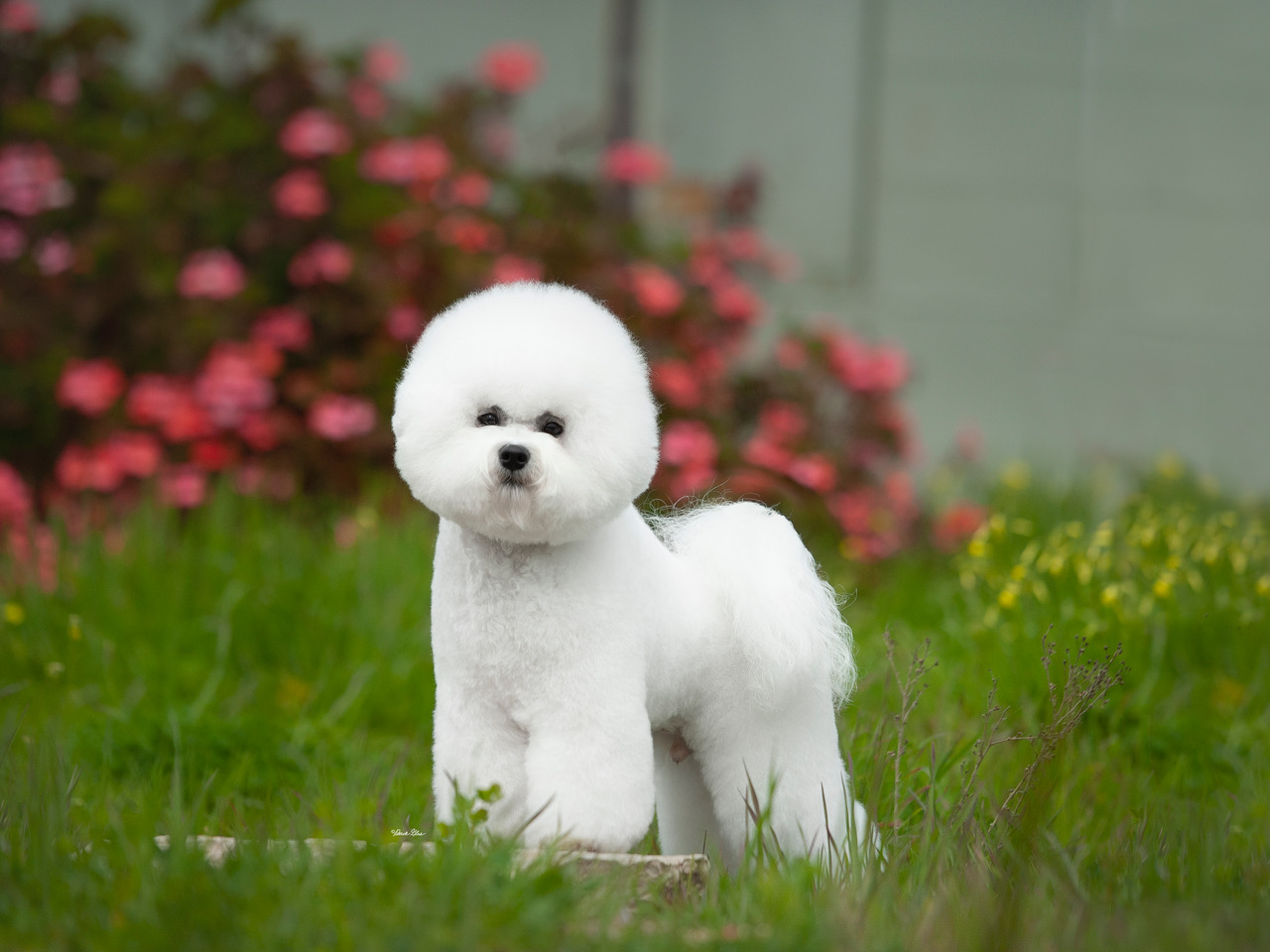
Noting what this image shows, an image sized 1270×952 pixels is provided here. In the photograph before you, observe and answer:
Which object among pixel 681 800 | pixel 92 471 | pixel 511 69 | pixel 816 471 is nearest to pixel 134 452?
pixel 92 471

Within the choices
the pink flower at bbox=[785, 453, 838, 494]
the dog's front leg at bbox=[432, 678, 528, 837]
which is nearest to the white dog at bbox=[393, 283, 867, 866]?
the dog's front leg at bbox=[432, 678, 528, 837]

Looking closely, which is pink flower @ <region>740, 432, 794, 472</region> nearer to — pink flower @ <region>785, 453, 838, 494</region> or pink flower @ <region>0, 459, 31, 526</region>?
pink flower @ <region>785, 453, 838, 494</region>

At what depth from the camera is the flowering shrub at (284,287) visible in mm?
4438

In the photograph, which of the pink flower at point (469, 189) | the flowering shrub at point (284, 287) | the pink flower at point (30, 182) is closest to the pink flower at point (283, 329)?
the flowering shrub at point (284, 287)

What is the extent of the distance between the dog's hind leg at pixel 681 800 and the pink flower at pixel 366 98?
3.54m

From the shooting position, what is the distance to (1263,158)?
5570 millimetres

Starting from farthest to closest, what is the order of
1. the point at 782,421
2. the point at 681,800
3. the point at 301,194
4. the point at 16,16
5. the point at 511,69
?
the point at 511,69
the point at 782,421
the point at 16,16
the point at 301,194
the point at 681,800

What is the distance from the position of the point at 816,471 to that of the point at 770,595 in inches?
103

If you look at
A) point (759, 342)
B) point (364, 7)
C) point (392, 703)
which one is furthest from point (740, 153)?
point (392, 703)

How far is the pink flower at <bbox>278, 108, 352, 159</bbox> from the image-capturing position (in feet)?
15.1

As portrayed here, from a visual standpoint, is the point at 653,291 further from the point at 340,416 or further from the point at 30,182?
the point at 30,182

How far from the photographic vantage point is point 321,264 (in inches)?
179

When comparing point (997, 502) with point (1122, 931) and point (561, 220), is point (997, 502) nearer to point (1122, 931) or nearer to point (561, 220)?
point (561, 220)

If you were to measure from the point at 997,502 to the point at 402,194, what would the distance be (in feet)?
8.22
